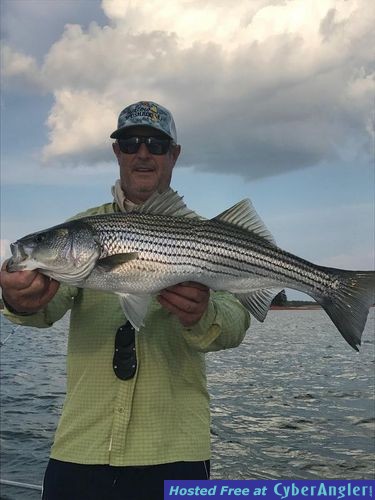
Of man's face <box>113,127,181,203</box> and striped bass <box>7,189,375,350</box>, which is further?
man's face <box>113,127,181,203</box>

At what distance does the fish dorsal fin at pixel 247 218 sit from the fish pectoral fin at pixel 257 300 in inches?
17.4

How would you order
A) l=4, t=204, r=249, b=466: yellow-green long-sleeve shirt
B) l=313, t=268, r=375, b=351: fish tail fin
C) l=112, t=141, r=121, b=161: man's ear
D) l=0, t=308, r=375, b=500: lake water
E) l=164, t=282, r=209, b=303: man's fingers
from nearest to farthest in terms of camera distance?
l=164, t=282, r=209, b=303: man's fingers, l=4, t=204, r=249, b=466: yellow-green long-sleeve shirt, l=313, t=268, r=375, b=351: fish tail fin, l=112, t=141, r=121, b=161: man's ear, l=0, t=308, r=375, b=500: lake water

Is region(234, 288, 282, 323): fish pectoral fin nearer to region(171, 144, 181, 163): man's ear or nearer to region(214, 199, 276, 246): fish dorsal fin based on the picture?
region(214, 199, 276, 246): fish dorsal fin

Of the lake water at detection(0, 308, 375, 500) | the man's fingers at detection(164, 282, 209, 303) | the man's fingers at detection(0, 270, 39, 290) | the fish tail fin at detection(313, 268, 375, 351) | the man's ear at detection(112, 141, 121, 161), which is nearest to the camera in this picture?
the man's fingers at detection(0, 270, 39, 290)

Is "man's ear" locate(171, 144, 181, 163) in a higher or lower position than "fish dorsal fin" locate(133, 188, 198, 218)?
higher

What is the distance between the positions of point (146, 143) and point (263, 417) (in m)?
13.0

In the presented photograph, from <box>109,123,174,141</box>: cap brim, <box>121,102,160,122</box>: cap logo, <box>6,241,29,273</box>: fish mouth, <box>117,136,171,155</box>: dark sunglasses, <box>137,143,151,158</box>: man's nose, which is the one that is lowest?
<box>6,241,29,273</box>: fish mouth

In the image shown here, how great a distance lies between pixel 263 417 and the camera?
1603 centimetres

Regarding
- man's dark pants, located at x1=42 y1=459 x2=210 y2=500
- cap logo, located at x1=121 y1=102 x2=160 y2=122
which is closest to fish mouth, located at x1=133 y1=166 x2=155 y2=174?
cap logo, located at x1=121 y1=102 x2=160 y2=122

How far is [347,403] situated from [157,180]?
15603mm

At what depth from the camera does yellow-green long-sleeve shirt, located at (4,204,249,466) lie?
13.1 ft

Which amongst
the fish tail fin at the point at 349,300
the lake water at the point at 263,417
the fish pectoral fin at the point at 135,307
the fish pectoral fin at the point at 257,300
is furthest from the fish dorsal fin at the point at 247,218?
the lake water at the point at 263,417

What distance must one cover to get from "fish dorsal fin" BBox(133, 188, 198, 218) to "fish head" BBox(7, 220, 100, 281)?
0.47 m

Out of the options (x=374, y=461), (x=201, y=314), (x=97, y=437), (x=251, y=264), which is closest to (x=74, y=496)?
(x=97, y=437)
